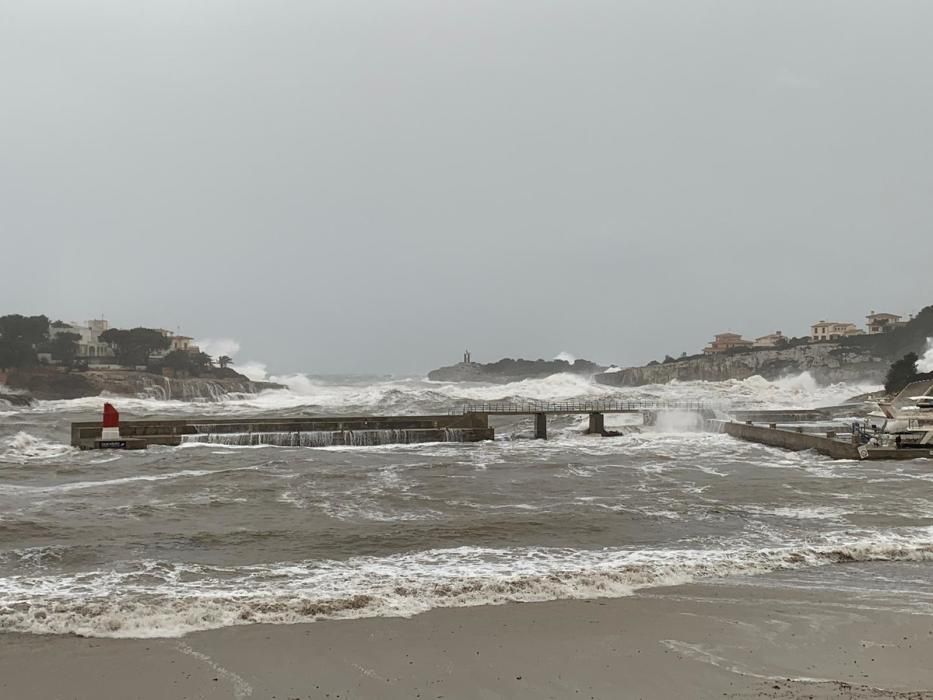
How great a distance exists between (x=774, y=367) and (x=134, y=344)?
106 m

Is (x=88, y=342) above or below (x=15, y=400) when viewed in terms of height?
above

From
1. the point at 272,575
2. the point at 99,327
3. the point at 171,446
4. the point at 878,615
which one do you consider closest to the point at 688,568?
the point at 878,615

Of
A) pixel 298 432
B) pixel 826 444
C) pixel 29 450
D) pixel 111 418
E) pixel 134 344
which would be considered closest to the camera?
pixel 826 444

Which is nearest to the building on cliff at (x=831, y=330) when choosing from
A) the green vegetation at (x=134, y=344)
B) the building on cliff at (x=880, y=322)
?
the building on cliff at (x=880, y=322)

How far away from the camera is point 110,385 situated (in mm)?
86500

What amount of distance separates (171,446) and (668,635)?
26663 millimetres

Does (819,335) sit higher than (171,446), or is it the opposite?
(819,335)

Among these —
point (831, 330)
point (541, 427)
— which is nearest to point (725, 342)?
point (831, 330)

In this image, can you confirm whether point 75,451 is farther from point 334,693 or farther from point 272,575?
point 334,693

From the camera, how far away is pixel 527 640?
7223 mm

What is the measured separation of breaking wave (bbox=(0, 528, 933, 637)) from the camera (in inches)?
310

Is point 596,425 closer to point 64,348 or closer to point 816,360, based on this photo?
point 64,348

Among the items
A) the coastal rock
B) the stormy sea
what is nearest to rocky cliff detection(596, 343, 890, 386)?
the stormy sea

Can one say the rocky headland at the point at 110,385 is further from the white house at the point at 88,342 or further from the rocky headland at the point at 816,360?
the rocky headland at the point at 816,360
